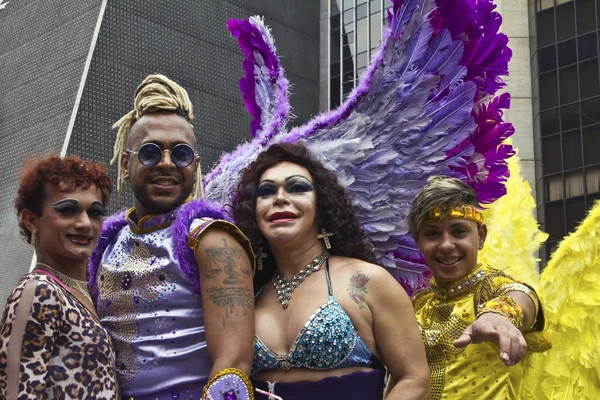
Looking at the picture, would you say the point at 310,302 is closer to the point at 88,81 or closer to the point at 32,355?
the point at 32,355

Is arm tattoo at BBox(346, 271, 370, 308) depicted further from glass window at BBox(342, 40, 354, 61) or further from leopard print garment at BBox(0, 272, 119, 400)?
glass window at BBox(342, 40, 354, 61)

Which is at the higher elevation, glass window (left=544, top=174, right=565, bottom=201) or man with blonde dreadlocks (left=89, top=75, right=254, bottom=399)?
glass window (left=544, top=174, right=565, bottom=201)

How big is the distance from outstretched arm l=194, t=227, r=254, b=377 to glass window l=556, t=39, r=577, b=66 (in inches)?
779

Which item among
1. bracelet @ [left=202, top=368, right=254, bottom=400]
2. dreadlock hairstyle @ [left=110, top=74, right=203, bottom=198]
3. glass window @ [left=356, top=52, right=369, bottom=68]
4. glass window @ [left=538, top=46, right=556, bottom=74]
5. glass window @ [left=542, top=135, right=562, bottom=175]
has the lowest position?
bracelet @ [left=202, top=368, right=254, bottom=400]

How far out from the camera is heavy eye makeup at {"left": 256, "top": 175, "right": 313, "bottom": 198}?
3150 mm

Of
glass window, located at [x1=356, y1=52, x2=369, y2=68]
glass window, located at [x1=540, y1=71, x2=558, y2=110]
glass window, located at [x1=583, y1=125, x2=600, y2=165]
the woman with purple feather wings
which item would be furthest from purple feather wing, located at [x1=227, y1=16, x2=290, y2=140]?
glass window, located at [x1=356, y1=52, x2=369, y2=68]

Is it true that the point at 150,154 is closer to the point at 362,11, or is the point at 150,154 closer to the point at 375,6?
the point at 375,6

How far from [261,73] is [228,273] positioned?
1997mm

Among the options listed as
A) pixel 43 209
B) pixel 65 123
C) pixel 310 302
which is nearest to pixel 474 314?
pixel 310 302

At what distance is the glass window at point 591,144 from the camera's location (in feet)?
66.8

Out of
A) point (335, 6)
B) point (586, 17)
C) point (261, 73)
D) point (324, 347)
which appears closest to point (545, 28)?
point (586, 17)

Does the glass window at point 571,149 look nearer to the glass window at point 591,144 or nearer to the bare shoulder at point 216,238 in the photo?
the glass window at point 591,144

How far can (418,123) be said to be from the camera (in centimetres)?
386

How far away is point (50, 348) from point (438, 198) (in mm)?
1713
